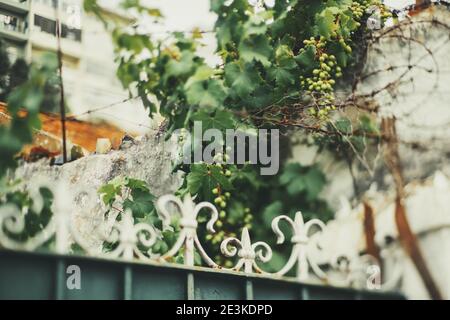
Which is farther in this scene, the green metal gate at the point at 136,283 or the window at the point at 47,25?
the window at the point at 47,25

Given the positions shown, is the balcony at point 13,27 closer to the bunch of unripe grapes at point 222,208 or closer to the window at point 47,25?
the window at point 47,25

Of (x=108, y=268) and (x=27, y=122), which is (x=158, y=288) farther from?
(x=27, y=122)

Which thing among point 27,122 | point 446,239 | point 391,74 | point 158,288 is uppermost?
point 391,74

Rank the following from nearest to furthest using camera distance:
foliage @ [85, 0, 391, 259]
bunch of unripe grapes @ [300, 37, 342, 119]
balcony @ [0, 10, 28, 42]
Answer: foliage @ [85, 0, 391, 259]
bunch of unripe grapes @ [300, 37, 342, 119]
balcony @ [0, 10, 28, 42]

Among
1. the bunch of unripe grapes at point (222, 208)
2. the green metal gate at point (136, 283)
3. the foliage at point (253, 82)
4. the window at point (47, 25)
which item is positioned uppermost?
the window at point (47, 25)

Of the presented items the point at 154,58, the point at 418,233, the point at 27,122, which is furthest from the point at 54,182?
the point at 418,233

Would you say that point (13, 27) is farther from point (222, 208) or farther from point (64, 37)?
point (222, 208)

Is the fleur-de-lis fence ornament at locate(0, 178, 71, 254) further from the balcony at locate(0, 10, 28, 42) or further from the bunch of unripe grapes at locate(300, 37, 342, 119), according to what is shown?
the balcony at locate(0, 10, 28, 42)

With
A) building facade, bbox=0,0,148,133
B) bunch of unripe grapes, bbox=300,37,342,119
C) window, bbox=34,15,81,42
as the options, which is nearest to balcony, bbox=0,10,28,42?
building facade, bbox=0,0,148,133

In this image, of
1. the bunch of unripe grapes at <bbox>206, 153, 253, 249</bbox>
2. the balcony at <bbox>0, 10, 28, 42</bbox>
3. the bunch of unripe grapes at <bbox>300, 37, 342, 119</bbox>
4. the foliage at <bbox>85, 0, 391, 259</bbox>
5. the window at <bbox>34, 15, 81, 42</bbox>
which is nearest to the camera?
the foliage at <bbox>85, 0, 391, 259</bbox>

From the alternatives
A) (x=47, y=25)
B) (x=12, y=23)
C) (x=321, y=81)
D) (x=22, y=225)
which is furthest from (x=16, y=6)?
(x=22, y=225)

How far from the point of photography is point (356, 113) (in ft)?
11.6

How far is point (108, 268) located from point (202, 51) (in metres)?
1.44

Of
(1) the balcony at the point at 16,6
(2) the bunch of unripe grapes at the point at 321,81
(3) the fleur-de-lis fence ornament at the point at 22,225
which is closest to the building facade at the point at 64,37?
(1) the balcony at the point at 16,6
